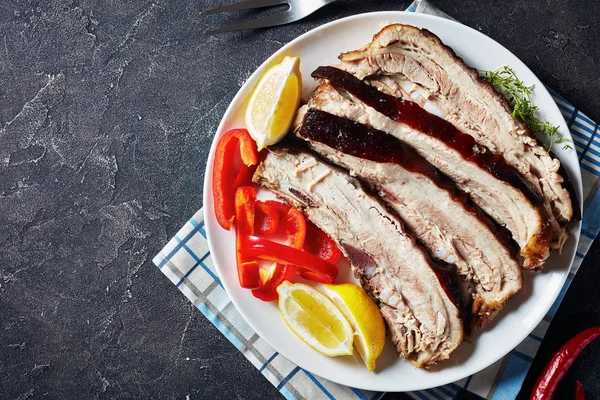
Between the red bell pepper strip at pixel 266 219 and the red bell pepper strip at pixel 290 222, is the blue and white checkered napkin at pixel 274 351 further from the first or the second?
the red bell pepper strip at pixel 290 222

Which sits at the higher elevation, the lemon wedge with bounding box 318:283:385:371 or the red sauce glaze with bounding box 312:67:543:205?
the red sauce glaze with bounding box 312:67:543:205

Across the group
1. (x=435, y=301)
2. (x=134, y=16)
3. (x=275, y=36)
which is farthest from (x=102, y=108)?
(x=435, y=301)

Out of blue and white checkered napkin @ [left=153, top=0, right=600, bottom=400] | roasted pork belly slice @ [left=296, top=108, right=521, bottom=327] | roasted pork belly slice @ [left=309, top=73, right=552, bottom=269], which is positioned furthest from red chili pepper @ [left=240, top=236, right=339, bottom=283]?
roasted pork belly slice @ [left=309, top=73, right=552, bottom=269]

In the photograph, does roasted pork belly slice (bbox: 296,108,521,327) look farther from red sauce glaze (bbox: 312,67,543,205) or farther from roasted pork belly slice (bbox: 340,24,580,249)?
roasted pork belly slice (bbox: 340,24,580,249)

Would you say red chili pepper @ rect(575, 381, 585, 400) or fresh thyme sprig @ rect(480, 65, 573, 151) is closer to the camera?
fresh thyme sprig @ rect(480, 65, 573, 151)

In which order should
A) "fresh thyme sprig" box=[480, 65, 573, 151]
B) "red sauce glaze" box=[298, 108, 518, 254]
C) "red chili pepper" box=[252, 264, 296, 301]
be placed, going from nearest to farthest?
"red sauce glaze" box=[298, 108, 518, 254], "fresh thyme sprig" box=[480, 65, 573, 151], "red chili pepper" box=[252, 264, 296, 301]

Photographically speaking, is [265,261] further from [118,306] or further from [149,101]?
[149,101]

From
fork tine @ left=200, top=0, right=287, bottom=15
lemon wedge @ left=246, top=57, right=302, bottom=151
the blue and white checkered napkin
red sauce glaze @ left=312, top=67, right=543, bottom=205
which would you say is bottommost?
the blue and white checkered napkin
